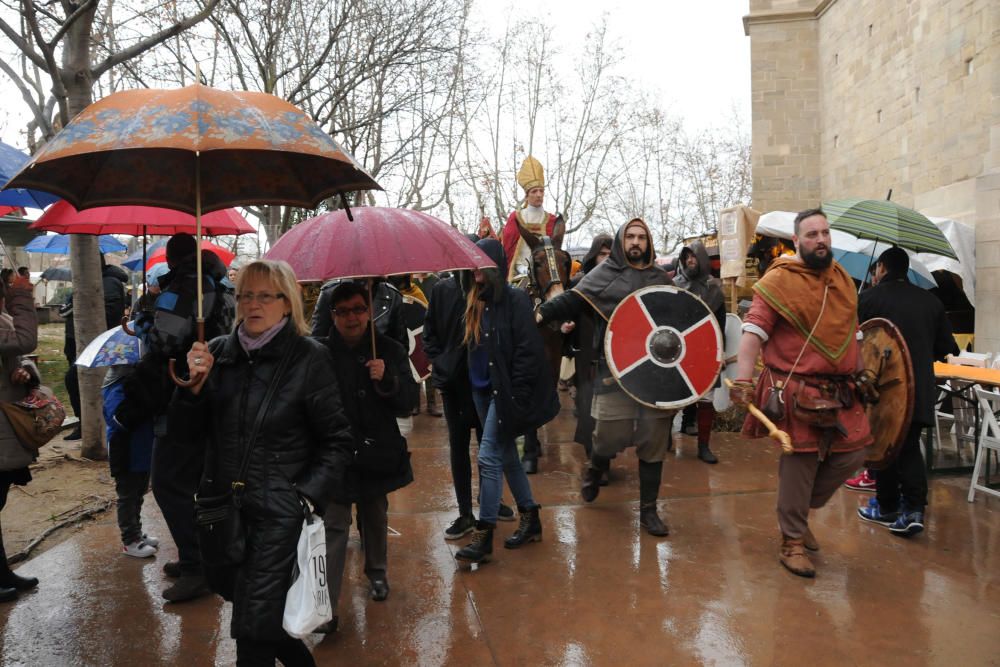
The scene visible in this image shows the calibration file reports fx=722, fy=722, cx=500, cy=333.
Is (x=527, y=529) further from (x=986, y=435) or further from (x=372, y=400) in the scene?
(x=986, y=435)

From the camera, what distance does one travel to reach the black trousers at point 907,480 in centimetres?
450

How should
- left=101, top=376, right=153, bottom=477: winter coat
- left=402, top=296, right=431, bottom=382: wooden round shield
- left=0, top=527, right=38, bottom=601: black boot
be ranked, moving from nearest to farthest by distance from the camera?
Result: left=0, top=527, right=38, bottom=601: black boot < left=101, top=376, right=153, bottom=477: winter coat < left=402, top=296, right=431, bottom=382: wooden round shield

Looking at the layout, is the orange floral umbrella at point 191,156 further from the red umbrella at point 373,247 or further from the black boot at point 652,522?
the black boot at point 652,522

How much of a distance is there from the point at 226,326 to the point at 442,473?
2.73 meters

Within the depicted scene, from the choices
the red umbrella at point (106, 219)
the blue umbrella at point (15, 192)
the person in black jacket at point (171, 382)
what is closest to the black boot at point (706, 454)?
the person in black jacket at point (171, 382)

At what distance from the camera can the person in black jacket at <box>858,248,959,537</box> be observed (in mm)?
4512

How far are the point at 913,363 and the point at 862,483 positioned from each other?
128cm

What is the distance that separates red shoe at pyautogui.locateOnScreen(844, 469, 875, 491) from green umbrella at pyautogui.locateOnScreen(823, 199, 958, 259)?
1822 mm

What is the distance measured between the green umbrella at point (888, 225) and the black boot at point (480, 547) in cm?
283

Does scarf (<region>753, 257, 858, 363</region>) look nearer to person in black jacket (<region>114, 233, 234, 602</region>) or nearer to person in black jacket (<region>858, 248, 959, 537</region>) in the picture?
person in black jacket (<region>858, 248, 959, 537</region>)

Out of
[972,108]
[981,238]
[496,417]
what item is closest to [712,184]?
[972,108]

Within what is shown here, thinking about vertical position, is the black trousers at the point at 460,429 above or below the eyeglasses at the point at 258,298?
below

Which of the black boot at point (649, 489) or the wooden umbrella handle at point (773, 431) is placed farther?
the black boot at point (649, 489)

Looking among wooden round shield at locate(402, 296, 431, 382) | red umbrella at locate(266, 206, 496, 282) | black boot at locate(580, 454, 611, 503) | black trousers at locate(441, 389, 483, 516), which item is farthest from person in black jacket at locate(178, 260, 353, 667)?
wooden round shield at locate(402, 296, 431, 382)
